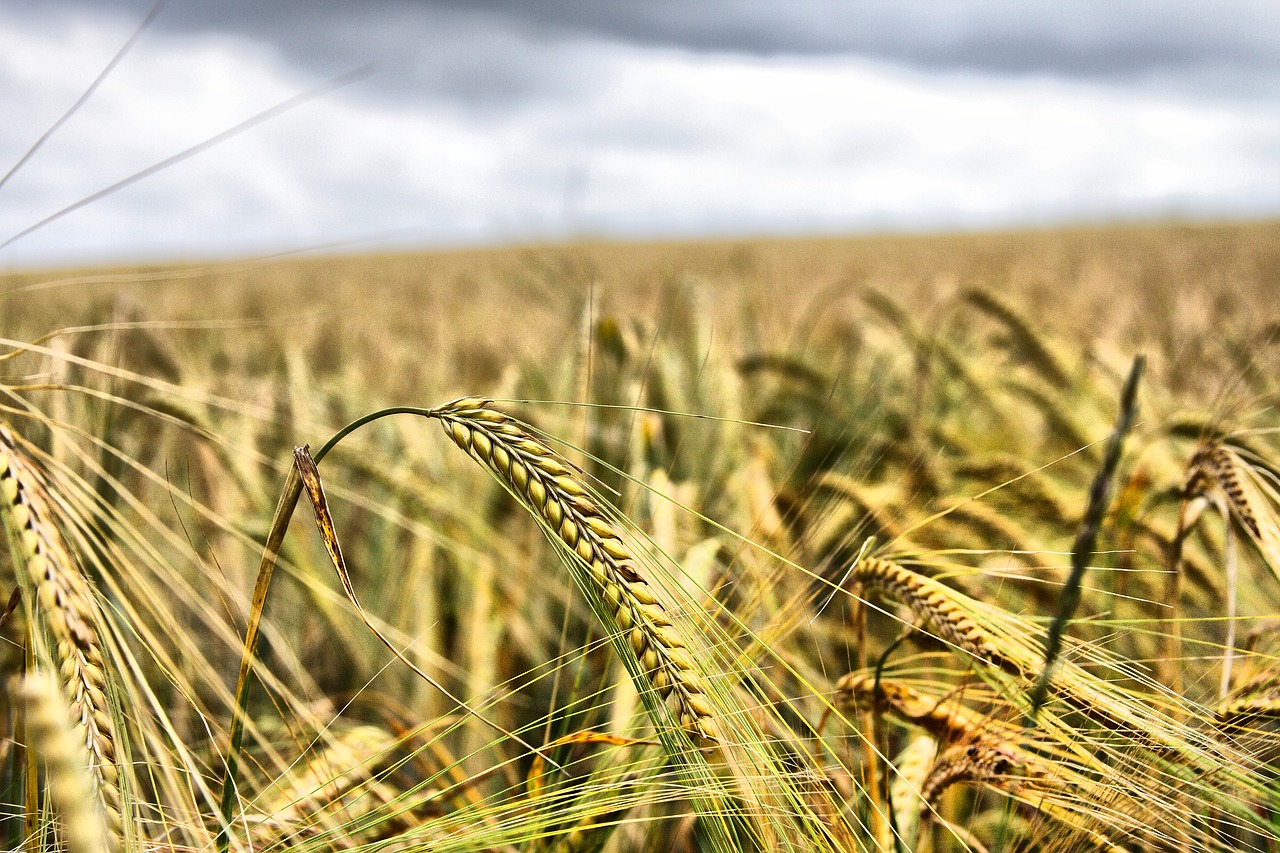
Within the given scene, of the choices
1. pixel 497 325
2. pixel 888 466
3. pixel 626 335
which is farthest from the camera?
pixel 497 325

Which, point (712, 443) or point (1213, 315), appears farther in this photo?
point (1213, 315)

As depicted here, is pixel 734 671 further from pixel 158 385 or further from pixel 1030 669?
pixel 158 385

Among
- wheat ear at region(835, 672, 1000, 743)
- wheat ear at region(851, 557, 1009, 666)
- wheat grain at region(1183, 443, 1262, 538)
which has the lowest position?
wheat ear at region(835, 672, 1000, 743)

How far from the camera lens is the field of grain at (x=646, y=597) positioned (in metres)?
0.76

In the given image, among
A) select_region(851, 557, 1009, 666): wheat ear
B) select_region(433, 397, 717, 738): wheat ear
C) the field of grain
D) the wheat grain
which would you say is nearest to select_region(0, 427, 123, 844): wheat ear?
the field of grain

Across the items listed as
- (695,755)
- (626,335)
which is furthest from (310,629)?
(695,755)

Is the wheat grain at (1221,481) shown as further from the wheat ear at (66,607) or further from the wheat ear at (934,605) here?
the wheat ear at (66,607)

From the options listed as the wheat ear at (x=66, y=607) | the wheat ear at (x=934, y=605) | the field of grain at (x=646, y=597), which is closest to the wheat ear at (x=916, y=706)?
the field of grain at (x=646, y=597)

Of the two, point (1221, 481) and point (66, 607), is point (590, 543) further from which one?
point (1221, 481)

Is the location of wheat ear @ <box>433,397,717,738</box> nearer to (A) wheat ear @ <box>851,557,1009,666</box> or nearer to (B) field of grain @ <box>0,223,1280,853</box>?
→ (B) field of grain @ <box>0,223,1280,853</box>

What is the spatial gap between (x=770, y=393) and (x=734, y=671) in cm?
241

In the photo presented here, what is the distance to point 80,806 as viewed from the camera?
41 cm

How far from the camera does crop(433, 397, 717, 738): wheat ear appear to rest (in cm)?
75

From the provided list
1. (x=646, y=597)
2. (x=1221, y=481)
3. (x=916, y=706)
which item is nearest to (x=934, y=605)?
(x=916, y=706)
